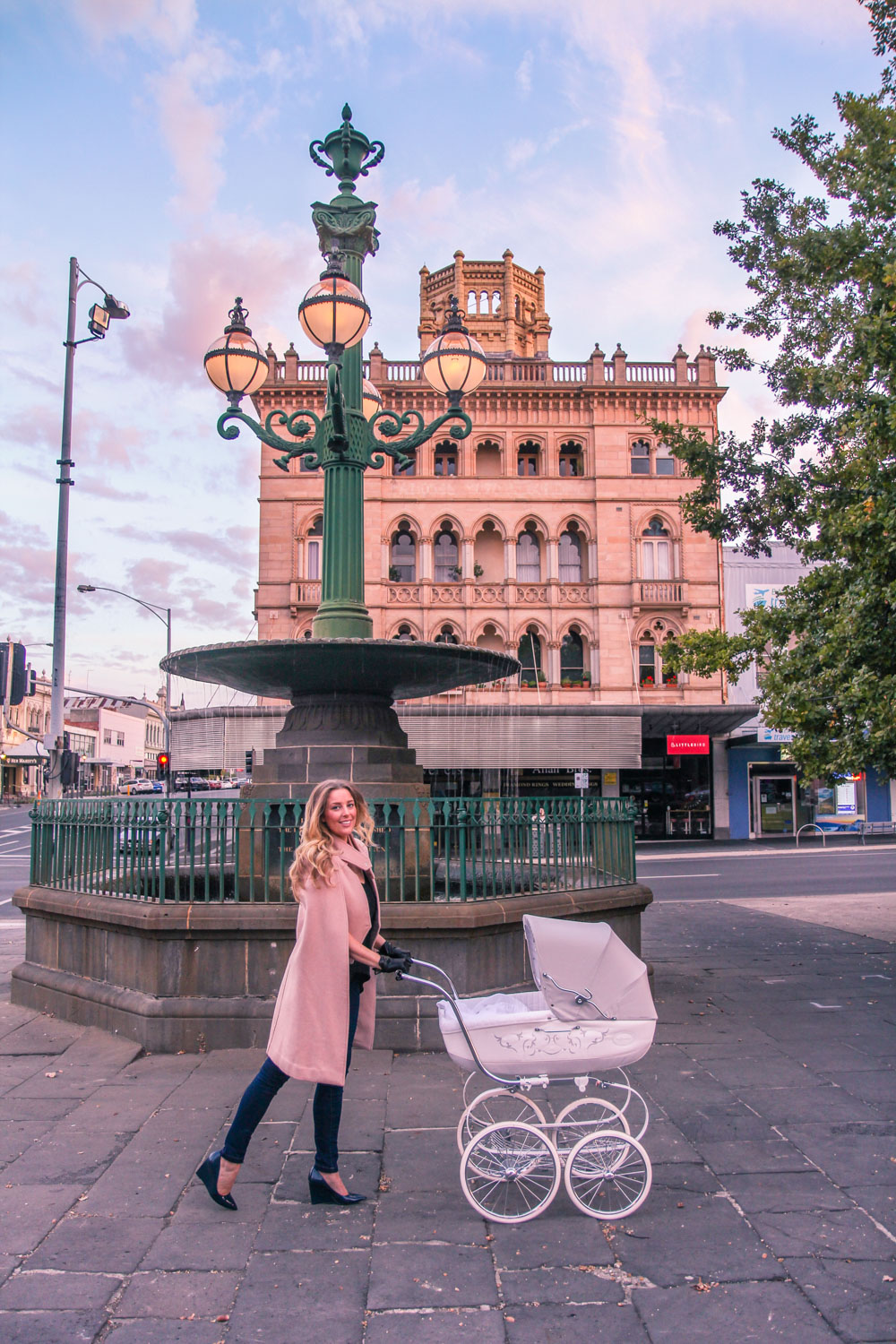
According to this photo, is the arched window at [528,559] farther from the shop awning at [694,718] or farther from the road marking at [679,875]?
the road marking at [679,875]

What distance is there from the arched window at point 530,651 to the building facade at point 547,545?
0.07m

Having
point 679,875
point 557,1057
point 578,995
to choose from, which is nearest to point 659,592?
point 679,875

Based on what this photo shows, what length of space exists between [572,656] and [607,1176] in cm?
3067

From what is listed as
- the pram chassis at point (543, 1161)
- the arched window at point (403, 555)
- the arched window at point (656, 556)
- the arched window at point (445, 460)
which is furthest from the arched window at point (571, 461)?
the pram chassis at point (543, 1161)

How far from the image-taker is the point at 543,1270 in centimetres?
361

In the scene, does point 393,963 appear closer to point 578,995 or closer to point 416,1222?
point 578,995

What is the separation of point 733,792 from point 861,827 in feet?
14.1

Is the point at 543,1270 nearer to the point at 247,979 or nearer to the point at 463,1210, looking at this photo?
the point at 463,1210

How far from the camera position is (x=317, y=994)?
4.07 m

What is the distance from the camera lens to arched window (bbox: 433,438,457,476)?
35.4m

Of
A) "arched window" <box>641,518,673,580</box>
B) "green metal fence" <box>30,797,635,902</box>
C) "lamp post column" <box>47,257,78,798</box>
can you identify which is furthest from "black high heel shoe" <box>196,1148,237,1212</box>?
"arched window" <box>641,518,673,580</box>

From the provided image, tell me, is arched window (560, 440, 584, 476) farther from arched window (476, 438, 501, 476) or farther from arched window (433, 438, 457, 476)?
arched window (433, 438, 457, 476)

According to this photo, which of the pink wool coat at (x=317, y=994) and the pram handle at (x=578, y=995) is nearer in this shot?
the pink wool coat at (x=317, y=994)

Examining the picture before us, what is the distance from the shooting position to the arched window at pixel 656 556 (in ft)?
113
